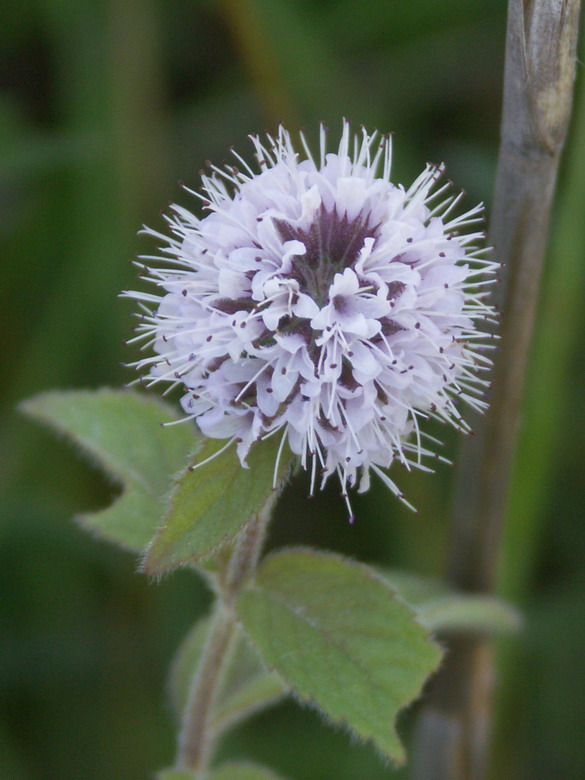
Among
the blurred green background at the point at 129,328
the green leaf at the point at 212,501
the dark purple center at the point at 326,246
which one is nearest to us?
the green leaf at the point at 212,501

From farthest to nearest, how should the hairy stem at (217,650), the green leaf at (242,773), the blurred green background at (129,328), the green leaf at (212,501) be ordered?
the blurred green background at (129,328) → the green leaf at (242,773) → the hairy stem at (217,650) → the green leaf at (212,501)

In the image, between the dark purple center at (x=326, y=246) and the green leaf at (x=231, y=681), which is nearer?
the dark purple center at (x=326, y=246)

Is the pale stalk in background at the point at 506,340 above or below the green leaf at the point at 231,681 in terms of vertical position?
above

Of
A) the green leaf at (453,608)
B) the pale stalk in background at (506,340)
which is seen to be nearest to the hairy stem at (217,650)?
the green leaf at (453,608)

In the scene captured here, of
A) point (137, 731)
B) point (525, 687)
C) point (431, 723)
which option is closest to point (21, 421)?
point (137, 731)

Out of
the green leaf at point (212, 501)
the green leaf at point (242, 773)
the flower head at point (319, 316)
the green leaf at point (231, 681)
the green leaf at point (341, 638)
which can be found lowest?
the green leaf at point (242, 773)

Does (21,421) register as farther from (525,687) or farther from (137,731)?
(525,687)

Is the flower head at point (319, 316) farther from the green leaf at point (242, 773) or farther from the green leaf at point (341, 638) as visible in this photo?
the green leaf at point (242, 773)

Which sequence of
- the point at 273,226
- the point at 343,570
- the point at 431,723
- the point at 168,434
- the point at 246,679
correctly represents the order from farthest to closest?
the point at 431,723
the point at 246,679
the point at 168,434
the point at 343,570
the point at 273,226
